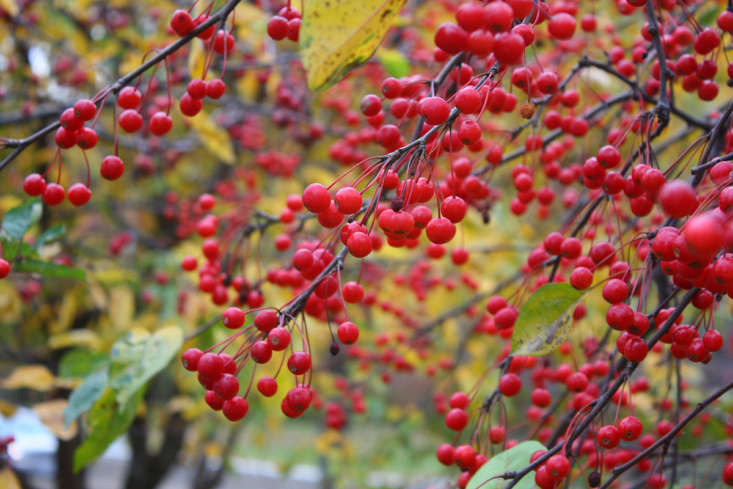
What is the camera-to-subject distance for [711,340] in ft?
2.99

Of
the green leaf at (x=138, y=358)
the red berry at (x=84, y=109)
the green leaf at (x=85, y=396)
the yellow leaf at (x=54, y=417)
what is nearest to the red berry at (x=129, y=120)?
the red berry at (x=84, y=109)

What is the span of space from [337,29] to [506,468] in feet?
2.42

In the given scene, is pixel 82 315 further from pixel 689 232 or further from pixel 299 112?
pixel 689 232

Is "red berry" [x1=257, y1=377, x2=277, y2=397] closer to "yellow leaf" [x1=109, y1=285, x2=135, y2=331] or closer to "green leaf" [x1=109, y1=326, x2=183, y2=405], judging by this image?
"green leaf" [x1=109, y1=326, x2=183, y2=405]

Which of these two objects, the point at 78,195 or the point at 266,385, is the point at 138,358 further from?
the point at 266,385

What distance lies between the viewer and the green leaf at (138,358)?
1308 mm

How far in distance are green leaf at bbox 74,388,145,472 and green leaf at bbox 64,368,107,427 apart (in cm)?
3

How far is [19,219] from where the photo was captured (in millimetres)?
1358

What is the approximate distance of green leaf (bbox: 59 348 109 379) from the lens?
168 cm

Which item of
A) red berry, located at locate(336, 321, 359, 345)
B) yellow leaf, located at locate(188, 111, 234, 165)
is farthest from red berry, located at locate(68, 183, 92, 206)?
yellow leaf, located at locate(188, 111, 234, 165)

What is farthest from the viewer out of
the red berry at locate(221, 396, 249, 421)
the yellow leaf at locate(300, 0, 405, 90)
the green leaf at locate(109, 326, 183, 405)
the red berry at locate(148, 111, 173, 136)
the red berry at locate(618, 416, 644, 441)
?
the green leaf at locate(109, 326, 183, 405)

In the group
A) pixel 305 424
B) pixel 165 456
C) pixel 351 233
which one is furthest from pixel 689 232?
pixel 305 424

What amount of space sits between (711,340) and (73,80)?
3474 millimetres

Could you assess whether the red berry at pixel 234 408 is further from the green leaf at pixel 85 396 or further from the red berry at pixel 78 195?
the green leaf at pixel 85 396
